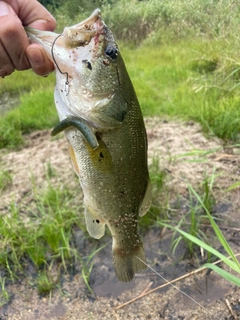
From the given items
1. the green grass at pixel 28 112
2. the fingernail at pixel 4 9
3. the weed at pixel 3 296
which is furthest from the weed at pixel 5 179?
the fingernail at pixel 4 9

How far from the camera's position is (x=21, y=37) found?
1.00m

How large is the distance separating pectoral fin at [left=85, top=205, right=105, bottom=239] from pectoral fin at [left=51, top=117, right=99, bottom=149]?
24cm

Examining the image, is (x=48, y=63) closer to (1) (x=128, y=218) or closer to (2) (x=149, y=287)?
(1) (x=128, y=218)

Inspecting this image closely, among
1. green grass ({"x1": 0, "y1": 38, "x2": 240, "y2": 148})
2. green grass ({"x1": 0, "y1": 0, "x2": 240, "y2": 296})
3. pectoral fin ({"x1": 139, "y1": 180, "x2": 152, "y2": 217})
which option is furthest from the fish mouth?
green grass ({"x1": 0, "y1": 38, "x2": 240, "y2": 148})

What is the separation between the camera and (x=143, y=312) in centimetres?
179

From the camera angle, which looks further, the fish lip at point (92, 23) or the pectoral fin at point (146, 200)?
the pectoral fin at point (146, 200)

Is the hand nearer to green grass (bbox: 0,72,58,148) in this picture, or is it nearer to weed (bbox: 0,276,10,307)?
weed (bbox: 0,276,10,307)

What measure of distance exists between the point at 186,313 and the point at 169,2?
1756mm

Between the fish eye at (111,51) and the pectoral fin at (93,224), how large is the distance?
0.41 m

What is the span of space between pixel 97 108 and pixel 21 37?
0.83 ft

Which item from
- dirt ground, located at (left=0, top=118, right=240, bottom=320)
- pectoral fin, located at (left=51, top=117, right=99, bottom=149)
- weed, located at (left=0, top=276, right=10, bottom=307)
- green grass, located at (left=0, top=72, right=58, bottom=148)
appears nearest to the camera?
pectoral fin, located at (left=51, top=117, right=99, bottom=149)

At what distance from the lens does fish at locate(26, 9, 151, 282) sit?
1.00 m

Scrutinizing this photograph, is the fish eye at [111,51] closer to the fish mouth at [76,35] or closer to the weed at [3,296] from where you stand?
the fish mouth at [76,35]

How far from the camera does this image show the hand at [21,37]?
99 cm
